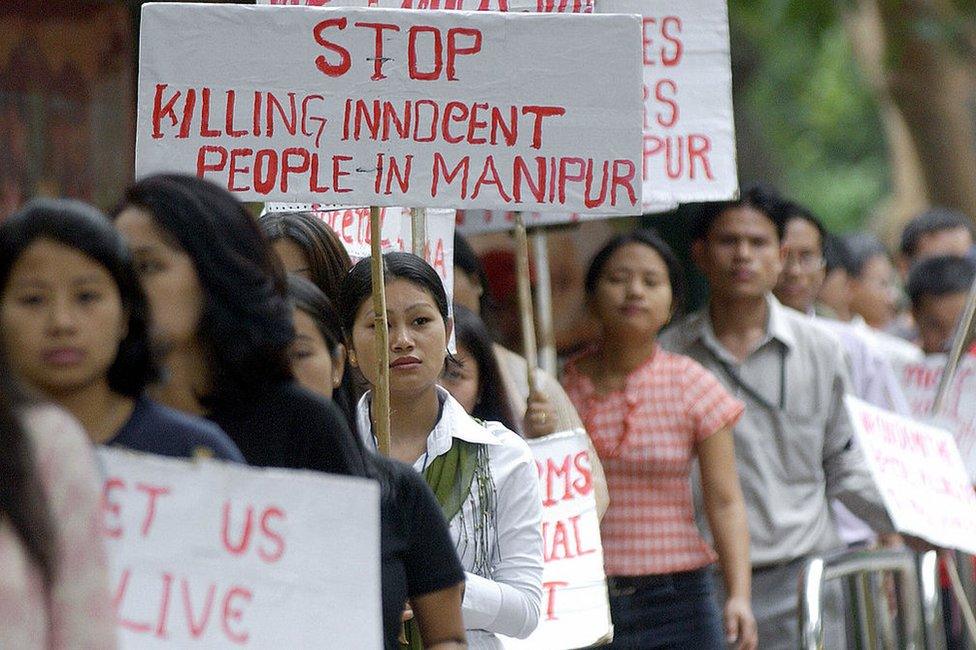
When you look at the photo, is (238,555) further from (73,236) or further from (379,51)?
(379,51)

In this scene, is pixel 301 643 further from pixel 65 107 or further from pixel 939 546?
pixel 65 107

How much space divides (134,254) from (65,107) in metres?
5.10

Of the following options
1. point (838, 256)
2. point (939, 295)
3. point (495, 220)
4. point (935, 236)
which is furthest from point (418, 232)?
point (838, 256)

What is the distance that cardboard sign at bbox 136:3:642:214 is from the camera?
4242mm

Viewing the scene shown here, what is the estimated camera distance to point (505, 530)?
4266 millimetres

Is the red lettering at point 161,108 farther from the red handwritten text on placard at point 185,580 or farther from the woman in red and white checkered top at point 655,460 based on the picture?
the woman in red and white checkered top at point 655,460

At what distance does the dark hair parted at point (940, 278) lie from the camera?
802 cm

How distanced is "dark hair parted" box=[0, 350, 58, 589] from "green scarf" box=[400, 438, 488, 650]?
1745mm

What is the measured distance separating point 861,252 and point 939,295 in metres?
2.91

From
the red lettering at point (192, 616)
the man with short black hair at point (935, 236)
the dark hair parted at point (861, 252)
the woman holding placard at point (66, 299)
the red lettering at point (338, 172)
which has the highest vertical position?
the dark hair parted at point (861, 252)

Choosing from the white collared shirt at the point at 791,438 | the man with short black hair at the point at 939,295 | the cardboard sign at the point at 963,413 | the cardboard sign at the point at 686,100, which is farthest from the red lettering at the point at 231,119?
the man with short black hair at the point at 939,295

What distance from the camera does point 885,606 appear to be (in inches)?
222

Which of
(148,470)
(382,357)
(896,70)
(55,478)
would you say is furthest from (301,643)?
(896,70)

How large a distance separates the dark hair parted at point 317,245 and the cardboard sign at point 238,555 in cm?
170
